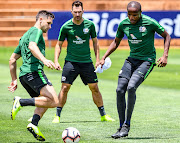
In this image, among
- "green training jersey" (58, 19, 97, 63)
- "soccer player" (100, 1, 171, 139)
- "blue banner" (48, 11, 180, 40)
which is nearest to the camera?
"soccer player" (100, 1, 171, 139)

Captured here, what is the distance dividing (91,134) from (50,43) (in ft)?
89.0

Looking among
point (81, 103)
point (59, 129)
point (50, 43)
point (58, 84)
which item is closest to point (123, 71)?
point (59, 129)

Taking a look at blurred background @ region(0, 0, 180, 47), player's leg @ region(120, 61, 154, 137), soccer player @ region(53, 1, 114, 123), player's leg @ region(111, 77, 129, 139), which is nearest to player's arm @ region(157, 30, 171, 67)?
player's leg @ region(120, 61, 154, 137)

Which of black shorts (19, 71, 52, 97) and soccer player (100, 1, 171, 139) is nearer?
black shorts (19, 71, 52, 97)

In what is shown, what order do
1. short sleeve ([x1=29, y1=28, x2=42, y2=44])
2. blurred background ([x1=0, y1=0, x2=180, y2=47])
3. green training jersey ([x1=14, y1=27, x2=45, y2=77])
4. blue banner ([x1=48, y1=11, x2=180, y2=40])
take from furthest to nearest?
1. blurred background ([x1=0, y1=0, x2=180, y2=47])
2. blue banner ([x1=48, y1=11, x2=180, y2=40])
3. green training jersey ([x1=14, y1=27, x2=45, y2=77])
4. short sleeve ([x1=29, y1=28, x2=42, y2=44])

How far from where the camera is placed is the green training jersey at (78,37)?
34.9 ft

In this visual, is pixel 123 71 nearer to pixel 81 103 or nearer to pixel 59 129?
pixel 59 129

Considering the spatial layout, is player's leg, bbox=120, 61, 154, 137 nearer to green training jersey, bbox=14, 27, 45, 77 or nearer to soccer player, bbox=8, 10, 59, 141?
soccer player, bbox=8, 10, 59, 141

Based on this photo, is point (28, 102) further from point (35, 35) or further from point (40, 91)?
point (35, 35)

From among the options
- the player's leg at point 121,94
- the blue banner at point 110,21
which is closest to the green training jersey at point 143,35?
the player's leg at point 121,94

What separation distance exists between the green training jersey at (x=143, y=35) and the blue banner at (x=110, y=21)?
23870 mm

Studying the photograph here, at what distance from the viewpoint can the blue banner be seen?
33.2 metres

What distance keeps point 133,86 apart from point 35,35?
1962 millimetres

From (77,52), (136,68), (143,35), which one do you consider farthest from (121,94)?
(77,52)
